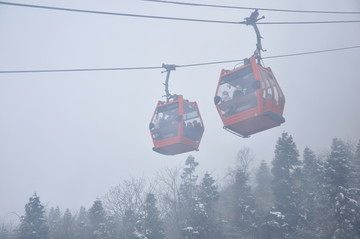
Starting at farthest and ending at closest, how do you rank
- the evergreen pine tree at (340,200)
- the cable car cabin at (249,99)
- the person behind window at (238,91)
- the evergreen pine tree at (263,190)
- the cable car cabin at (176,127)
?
1. the evergreen pine tree at (263,190)
2. the evergreen pine tree at (340,200)
3. the cable car cabin at (176,127)
4. the person behind window at (238,91)
5. the cable car cabin at (249,99)

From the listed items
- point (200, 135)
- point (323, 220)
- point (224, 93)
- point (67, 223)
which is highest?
point (224, 93)

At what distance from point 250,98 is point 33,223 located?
38115 mm

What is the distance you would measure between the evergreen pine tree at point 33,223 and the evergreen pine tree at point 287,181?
99.5 ft

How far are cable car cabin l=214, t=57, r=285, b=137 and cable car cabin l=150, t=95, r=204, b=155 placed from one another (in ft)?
5.93

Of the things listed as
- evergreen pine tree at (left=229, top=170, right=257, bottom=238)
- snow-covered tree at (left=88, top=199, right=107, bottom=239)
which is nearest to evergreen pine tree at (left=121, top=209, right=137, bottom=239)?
snow-covered tree at (left=88, top=199, right=107, bottom=239)

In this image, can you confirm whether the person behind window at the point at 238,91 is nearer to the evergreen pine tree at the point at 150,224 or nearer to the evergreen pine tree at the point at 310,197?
the evergreen pine tree at the point at 310,197

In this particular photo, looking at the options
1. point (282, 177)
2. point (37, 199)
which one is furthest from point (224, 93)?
point (37, 199)

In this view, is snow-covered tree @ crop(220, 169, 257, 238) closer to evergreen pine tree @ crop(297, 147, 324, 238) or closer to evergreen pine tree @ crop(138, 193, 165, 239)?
evergreen pine tree @ crop(297, 147, 324, 238)

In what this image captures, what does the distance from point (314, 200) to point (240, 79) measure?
35.7 m

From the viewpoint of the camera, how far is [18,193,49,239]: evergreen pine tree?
35106mm

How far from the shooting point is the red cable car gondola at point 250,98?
930 cm

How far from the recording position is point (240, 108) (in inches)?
388

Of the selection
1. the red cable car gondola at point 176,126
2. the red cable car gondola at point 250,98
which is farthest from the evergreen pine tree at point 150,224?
the red cable car gondola at point 250,98

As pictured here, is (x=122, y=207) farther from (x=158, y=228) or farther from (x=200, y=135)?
(x=200, y=135)
